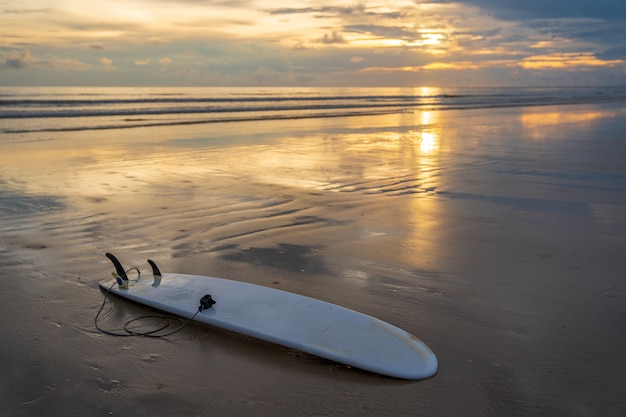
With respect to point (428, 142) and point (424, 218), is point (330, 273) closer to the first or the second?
point (424, 218)

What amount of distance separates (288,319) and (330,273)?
1084 millimetres

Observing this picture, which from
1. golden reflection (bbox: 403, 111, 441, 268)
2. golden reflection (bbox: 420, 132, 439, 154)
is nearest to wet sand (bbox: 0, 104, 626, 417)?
golden reflection (bbox: 403, 111, 441, 268)

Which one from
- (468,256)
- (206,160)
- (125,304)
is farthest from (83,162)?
(468,256)

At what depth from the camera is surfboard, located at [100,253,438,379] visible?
10.4 feet

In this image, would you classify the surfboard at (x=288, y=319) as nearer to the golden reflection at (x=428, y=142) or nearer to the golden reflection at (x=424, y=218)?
the golden reflection at (x=424, y=218)

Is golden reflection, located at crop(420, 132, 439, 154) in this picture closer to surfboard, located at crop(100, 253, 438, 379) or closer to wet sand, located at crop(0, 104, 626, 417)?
wet sand, located at crop(0, 104, 626, 417)

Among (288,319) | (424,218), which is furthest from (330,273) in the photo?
(424,218)

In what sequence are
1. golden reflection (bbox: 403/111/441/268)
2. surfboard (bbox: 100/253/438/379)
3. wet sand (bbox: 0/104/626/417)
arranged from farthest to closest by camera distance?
golden reflection (bbox: 403/111/441/268) → surfboard (bbox: 100/253/438/379) → wet sand (bbox: 0/104/626/417)

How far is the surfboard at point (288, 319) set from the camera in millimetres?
3168

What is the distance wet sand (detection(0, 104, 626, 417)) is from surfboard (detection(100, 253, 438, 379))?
0.26 ft

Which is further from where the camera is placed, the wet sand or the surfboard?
the surfboard

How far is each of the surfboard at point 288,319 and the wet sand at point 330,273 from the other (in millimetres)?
78

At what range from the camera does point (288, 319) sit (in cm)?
363

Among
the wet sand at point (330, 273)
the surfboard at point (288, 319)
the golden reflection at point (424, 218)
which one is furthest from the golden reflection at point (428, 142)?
the surfboard at point (288, 319)
